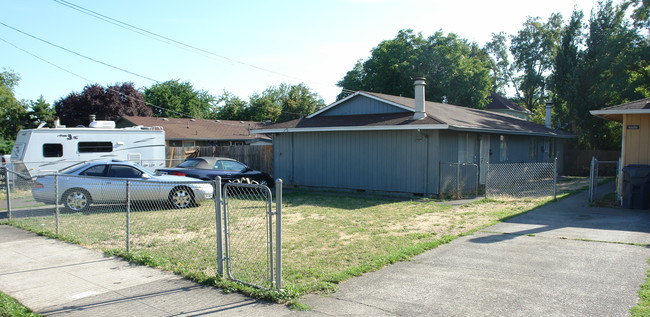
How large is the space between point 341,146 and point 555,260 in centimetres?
1084

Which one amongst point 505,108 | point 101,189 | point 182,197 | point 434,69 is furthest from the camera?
point 505,108

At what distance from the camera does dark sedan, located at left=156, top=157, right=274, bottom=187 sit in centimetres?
1508

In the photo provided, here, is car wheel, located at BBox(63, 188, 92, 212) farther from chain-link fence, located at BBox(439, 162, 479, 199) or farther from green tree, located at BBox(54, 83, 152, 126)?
green tree, located at BBox(54, 83, 152, 126)

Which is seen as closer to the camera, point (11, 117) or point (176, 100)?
point (11, 117)

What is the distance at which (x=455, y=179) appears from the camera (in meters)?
15.1

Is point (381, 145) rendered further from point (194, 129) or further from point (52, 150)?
point (194, 129)

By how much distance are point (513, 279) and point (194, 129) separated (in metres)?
27.8

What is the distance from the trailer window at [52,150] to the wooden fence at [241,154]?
17.0 feet

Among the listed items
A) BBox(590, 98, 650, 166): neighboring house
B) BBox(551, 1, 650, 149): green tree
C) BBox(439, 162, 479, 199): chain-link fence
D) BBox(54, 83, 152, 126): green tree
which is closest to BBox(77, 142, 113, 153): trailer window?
BBox(439, 162, 479, 199): chain-link fence

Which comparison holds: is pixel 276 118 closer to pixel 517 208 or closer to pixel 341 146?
pixel 341 146

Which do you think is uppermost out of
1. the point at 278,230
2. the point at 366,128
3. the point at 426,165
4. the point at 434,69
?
the point at 434,69

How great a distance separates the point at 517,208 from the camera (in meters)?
12.1

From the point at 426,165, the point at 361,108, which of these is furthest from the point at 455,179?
the point at 361,108

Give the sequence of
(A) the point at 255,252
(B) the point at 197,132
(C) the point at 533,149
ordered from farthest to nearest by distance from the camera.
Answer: (B) the point at 197,132 → (C) the point at 533,149 → (A) the point at 255,252
